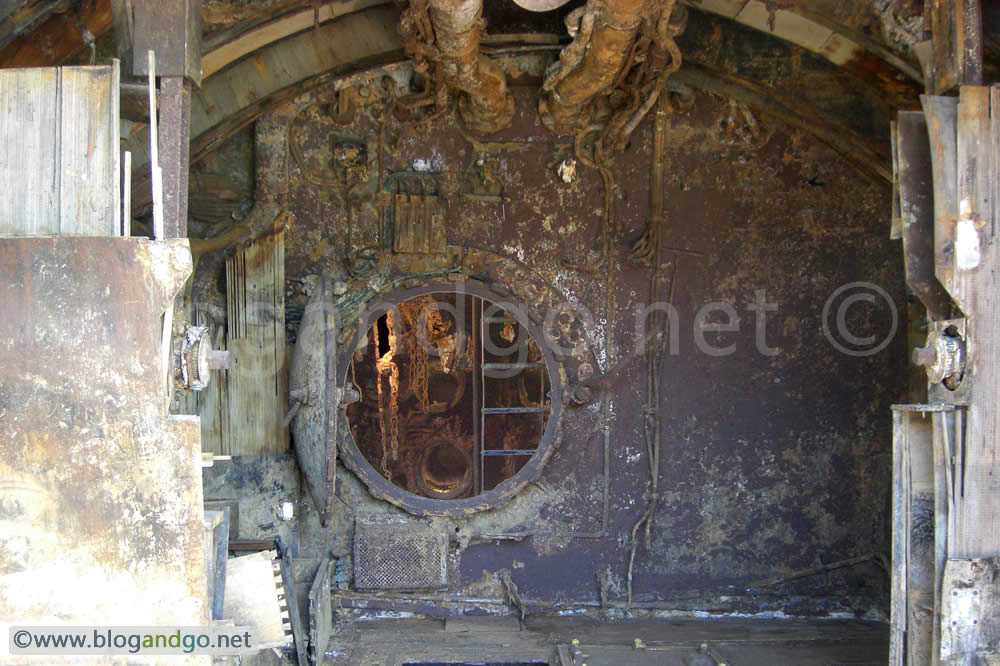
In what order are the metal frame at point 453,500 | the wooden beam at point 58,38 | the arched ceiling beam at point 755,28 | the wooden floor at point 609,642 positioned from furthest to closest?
the metal frame at point 453,500 < the wooden floor at point 609,642 < the arched ceiling beam at point 755,28 < the wooden beam at point 58,38

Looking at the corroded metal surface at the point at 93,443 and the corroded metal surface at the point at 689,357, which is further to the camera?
the corroded metal surface at the point at 689,357

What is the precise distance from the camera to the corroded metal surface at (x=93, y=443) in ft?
9.51

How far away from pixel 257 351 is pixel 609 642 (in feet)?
9.05

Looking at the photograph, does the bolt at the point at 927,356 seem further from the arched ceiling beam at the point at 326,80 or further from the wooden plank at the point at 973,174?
the arched ceiling beam at the point at 326,80

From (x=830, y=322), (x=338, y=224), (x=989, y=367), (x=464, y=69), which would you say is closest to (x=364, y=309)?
(x=338, y=224)

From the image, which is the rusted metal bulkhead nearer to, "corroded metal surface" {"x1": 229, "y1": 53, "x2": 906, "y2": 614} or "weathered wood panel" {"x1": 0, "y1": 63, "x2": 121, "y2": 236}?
"corroded metal surface" {"x1": 229, "y1": 53, "x2": 906, "y2": 614}

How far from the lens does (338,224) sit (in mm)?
5348

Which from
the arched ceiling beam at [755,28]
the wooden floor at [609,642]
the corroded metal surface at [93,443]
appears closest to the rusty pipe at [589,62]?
the arched ceiling beam at [755,28]

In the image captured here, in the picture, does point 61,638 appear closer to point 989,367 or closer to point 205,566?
point 205,566

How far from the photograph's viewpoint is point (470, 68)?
181 inches

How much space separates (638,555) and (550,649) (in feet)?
2.87

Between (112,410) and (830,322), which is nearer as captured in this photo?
(112,410)

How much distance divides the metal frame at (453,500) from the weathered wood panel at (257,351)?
1.32 ft

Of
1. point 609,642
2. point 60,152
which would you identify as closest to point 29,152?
point 60,152
